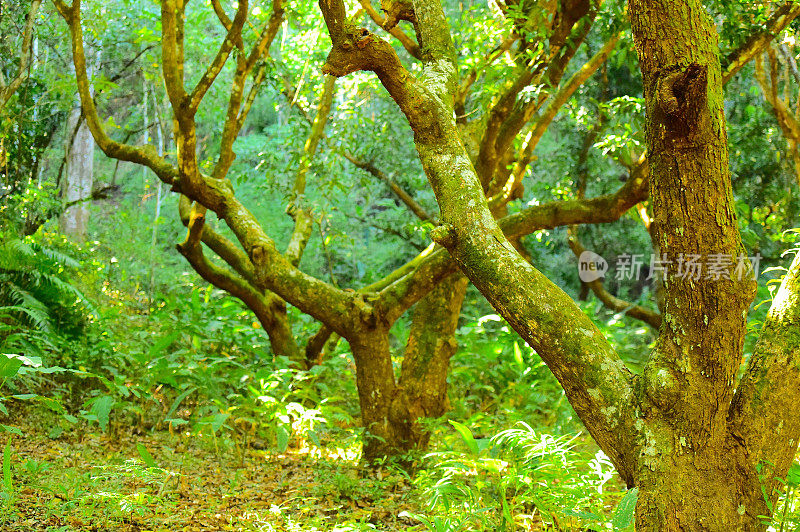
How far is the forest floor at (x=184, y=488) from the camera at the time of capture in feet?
9.67

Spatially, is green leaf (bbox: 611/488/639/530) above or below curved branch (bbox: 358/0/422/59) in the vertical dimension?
below

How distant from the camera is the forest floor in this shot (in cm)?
295

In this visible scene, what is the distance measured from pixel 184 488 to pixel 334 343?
3.10 m

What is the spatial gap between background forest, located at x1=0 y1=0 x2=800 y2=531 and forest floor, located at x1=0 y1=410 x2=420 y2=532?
0.02m

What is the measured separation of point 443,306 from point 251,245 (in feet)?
4.96

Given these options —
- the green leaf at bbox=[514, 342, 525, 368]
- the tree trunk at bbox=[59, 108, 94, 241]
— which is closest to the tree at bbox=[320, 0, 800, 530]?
the green leaf at bbox=[514, 342, 525, 368]

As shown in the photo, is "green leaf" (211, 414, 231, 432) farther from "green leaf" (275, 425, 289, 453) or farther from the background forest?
"green leaf" (275, 425, 289, 453)

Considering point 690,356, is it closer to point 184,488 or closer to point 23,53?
point 184,488

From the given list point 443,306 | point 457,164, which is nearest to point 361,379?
point 443,306

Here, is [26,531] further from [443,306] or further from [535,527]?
[443,306]

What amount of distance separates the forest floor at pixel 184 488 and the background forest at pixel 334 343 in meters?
0.02

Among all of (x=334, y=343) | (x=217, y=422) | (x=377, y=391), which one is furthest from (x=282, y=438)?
(x=334, y=343)

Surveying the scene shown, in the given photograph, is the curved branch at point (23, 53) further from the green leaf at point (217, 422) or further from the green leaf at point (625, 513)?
the green leaf at point (625, 513)

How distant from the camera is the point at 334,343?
21.6ft
